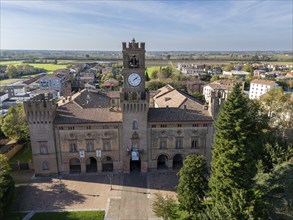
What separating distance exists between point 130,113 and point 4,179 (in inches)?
902

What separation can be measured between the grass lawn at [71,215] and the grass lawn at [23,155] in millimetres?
20727

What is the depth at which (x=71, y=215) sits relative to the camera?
3681 centimetres

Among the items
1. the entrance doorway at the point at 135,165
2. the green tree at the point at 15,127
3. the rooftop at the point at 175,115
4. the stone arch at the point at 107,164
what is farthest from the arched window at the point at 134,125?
the green tree at the point at 15,127

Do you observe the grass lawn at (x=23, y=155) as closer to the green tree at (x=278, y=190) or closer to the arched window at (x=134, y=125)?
the arched window at (x=134, y=125)

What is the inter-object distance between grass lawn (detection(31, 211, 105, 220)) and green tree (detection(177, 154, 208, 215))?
1278 cm

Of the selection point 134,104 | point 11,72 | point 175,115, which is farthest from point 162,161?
point 11,72

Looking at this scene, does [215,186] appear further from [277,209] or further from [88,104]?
[88,104]

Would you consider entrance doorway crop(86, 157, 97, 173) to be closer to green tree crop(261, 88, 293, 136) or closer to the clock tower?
the clock tower

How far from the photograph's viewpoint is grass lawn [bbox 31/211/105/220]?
119 feet

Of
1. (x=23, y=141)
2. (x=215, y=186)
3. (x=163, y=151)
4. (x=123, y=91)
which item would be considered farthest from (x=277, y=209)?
(x=23, y=141)

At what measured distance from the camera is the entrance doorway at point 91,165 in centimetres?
4952

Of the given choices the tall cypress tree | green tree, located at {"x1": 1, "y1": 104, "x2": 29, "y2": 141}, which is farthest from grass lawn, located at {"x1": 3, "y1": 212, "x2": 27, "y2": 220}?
the tall cypress tree

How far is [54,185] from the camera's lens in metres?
44.8

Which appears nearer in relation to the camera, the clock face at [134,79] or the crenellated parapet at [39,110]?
the crenellated parapet at [39,110]
